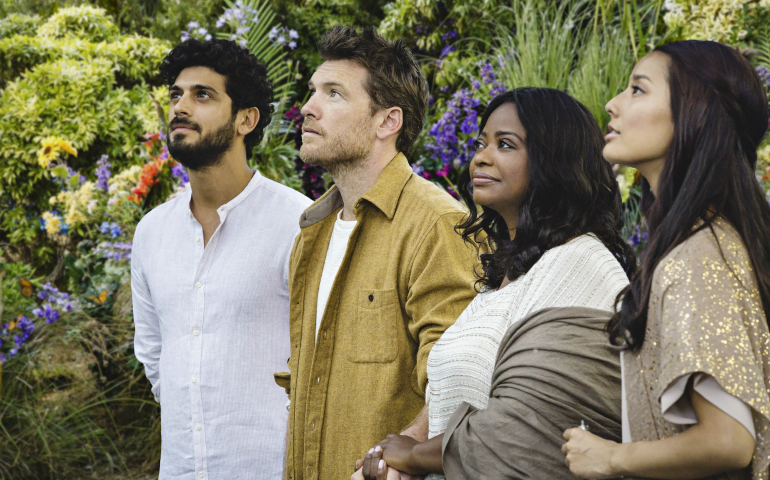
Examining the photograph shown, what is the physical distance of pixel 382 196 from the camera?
8.02 ft

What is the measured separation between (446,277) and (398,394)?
Result: 38cm

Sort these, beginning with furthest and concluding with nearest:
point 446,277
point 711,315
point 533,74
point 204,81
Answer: point 533,74
point 204,81
point 446,277
point 711,315

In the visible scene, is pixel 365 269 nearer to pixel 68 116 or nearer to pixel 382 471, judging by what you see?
pixel 382 471

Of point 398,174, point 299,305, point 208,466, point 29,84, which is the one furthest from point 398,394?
point 29,84

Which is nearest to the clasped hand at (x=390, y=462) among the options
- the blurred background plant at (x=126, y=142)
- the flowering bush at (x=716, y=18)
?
the blurred background plant at (x=126, y=142)

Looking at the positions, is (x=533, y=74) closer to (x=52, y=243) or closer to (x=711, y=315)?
(x=711, y=315)

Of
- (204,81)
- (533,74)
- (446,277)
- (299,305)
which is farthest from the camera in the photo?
(533,74)

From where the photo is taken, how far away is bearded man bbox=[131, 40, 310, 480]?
2758mm

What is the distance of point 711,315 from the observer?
1273 millimetres

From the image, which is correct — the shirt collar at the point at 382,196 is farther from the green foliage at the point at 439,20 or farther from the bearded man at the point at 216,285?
the green foliage at the point at 439,20

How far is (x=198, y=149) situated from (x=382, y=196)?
0.97 meters

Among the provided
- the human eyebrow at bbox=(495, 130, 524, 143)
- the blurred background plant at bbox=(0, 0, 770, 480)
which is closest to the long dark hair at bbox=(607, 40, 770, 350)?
the human eyebrow at bbox=(495, 130, 524, 143)

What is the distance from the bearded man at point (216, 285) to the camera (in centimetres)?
276

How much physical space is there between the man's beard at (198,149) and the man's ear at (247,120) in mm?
142
